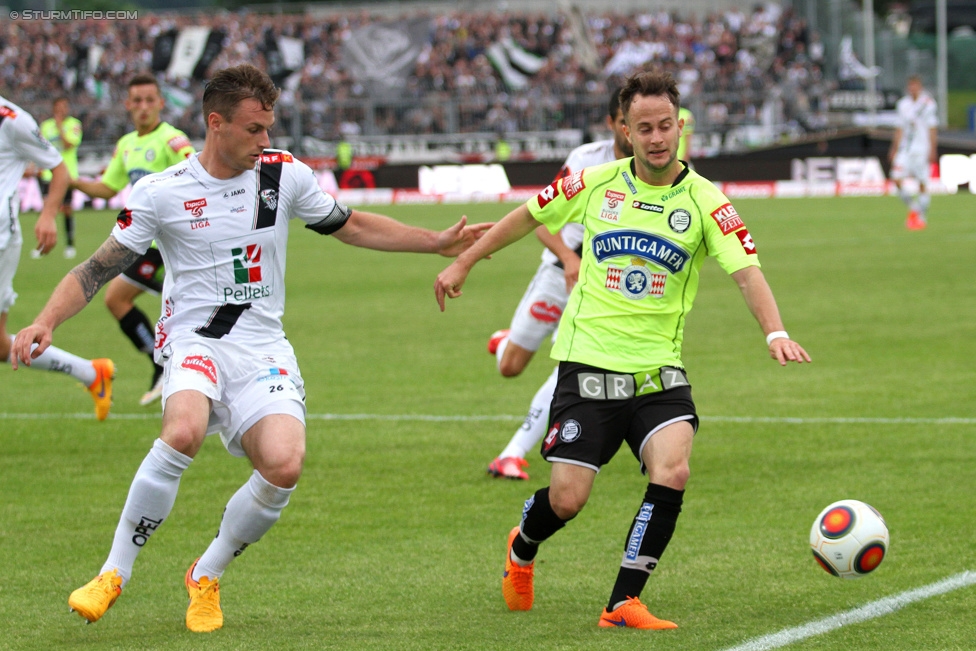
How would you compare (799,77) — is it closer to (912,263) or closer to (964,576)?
(912,263)

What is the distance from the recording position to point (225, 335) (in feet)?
Result: 16.8

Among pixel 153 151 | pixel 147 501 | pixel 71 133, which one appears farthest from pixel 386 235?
pixel 71 133

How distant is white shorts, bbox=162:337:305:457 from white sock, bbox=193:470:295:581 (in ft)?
0.81

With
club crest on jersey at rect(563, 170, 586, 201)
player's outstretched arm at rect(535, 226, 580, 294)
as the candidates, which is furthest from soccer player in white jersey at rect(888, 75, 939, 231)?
club crest on jersey at rect(563, 170, 586, 201)

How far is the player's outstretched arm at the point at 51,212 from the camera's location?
8.37 meters

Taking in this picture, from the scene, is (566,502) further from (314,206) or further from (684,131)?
(684,131)

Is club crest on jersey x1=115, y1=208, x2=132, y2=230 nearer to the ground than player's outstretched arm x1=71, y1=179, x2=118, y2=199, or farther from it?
nearer to the ground

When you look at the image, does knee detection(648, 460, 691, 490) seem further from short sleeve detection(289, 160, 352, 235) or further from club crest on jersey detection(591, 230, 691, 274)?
short sleeve detection(289, 160, 352, 235)

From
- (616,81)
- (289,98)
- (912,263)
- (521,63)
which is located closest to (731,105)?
(616,81)

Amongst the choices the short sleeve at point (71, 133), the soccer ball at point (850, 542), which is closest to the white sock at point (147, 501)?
the soccer ball at point (850, 542)

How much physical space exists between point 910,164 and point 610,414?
70.0 feet

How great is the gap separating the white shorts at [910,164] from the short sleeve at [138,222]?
2153 cm

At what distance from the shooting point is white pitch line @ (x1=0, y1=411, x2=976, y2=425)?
8648mm

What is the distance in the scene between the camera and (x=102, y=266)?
508 cm
